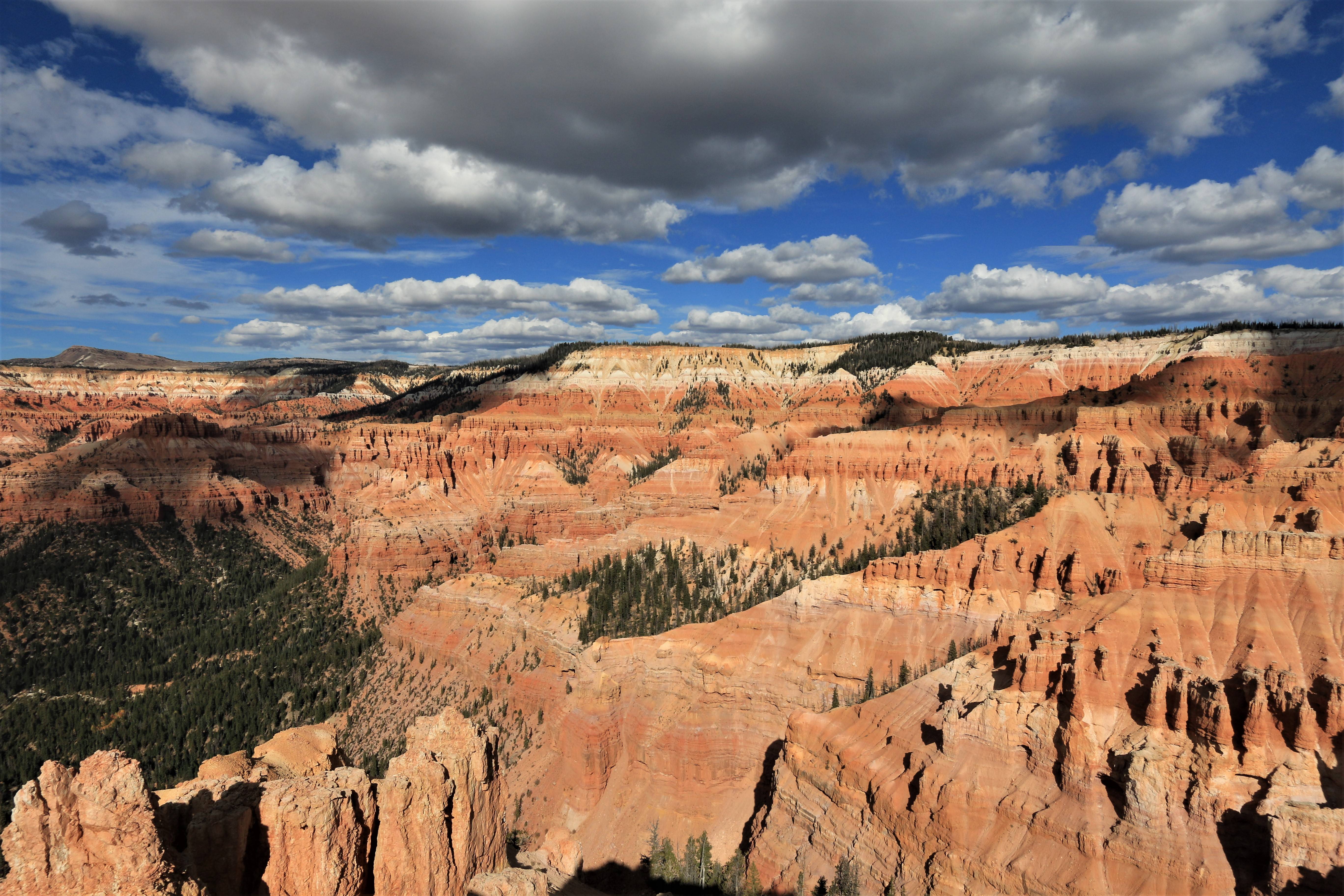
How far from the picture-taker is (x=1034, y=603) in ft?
162

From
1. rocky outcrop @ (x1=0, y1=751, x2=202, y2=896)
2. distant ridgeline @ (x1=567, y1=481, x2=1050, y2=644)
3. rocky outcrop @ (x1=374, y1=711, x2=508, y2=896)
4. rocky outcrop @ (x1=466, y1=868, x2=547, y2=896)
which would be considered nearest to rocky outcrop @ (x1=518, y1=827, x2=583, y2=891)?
rocky outcrop @ (x1=466, y1=868, x2=547, y2=896)

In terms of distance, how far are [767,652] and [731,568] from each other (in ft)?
98.2

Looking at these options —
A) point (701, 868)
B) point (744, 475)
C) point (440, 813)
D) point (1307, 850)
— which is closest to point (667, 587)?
point (701, 868)

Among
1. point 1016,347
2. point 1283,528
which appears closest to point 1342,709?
point 1283,528

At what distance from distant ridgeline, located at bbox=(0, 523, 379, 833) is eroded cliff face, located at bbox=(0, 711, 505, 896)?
44663 mm

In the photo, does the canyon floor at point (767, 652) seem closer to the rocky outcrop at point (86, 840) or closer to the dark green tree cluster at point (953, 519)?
the rocky outcrop at point (86, 840)

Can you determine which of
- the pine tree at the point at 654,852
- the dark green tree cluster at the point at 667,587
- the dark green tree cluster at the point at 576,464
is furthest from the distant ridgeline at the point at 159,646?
the dark green tree cluster at the point at 576,464

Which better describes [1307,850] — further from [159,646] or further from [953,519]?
[159,646]

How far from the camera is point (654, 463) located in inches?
6358

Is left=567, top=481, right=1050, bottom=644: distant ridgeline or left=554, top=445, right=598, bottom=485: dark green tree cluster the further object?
left=554, top=445, right=598, bottom=485: dark green tree cluster

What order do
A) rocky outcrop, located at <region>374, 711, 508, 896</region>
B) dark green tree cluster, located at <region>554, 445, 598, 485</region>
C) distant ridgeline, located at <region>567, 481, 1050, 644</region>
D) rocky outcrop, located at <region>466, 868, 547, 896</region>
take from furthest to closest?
dark green tree cluster, located at <region>554, 445, 598, 485</region>
distant ridgeline, located at <region>567, 481, 1050, 644</region>
rocky outcrop, located at <region>374, 711, 508, 896</region>
rocky outcrop, located at <region>466, 868, 547, 896</region>

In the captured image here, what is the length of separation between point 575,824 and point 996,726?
31.6m

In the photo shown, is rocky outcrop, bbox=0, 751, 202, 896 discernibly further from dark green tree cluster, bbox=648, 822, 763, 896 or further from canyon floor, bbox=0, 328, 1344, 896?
dark green tree cluster, bbox=648, 822, 763, 896

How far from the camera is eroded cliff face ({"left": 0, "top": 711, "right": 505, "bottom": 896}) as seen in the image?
13.6 metres
